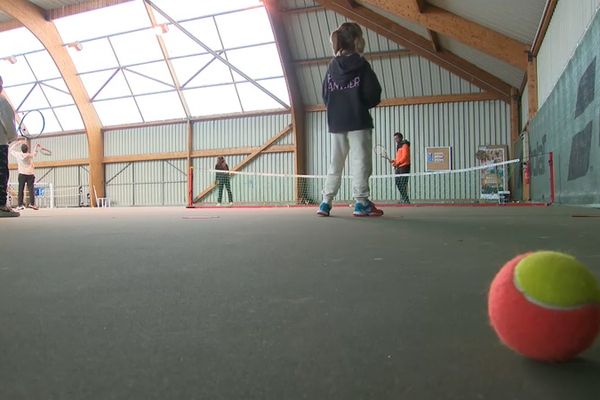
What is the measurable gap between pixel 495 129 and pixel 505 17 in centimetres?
719

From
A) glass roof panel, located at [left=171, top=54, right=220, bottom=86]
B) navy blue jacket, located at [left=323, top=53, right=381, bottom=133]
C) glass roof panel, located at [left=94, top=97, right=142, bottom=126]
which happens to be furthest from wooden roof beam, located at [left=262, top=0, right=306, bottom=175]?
navy blue jacket, located at [left=323, top=53, right=381, bottom=133]

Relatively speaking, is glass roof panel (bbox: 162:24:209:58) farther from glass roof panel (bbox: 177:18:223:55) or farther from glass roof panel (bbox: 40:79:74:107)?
glass roof panel (bbox: 40:79:74:107)

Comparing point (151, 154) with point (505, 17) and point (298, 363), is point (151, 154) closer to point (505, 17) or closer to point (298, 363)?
point (505, 17)

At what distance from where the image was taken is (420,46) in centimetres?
1455

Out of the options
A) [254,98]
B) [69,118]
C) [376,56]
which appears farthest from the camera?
[69,118]

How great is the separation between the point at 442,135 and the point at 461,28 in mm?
6546

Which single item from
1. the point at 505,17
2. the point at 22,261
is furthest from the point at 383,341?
the point at 505,17

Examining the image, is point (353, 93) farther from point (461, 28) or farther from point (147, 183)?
point (147, 183)

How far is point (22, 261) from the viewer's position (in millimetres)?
1922

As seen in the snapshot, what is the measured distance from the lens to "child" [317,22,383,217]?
4461mm

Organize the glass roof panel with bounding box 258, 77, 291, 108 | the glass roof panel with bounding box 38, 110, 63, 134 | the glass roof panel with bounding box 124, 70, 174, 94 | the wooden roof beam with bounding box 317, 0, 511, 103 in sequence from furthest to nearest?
the glass roof panel with bounding box 38, 110, 63, 134 < the glass roof panel with bounding box 124, 70, 174, 94 < the glass roof panel with bounding box 258, 77, 291, 108 < the wooden roof beam with bounding box 317, 0, 511, 103

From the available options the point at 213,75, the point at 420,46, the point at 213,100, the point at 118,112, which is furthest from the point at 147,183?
the point at 420,46

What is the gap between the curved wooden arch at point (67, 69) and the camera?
16297mm

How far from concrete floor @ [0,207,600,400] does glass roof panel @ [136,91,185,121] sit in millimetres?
18626
